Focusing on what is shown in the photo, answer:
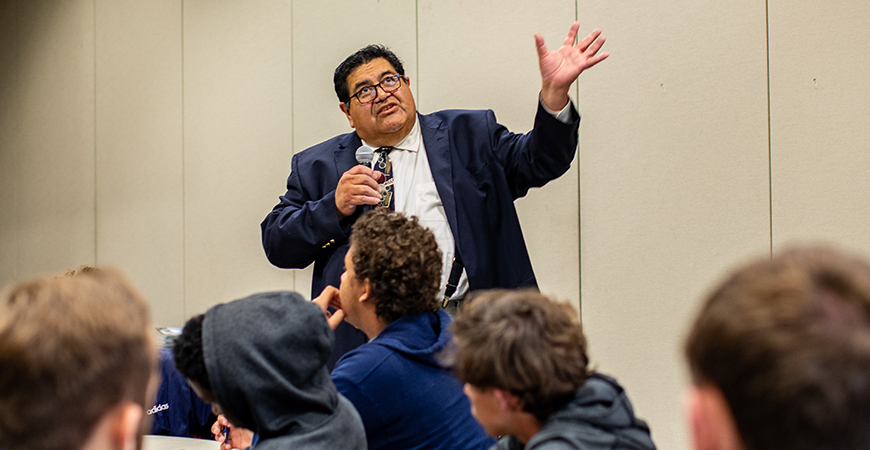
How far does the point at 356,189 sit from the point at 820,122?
1666mm

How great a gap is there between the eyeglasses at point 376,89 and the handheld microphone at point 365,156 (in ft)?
0.53

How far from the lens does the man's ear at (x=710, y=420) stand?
0.62 m

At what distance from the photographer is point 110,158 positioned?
193 inches

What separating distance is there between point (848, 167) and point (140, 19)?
4.27m

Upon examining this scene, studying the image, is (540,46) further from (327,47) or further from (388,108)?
(327,47)

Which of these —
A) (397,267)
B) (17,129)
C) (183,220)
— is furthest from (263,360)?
(17,129)

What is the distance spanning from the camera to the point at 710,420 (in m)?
0.64

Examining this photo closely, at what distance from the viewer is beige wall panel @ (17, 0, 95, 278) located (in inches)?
200

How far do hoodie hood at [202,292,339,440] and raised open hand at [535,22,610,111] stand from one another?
45.8 inches

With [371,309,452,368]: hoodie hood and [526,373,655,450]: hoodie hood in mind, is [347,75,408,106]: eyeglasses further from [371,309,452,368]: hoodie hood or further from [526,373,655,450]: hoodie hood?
[526,373,655,450]: hoodie hood

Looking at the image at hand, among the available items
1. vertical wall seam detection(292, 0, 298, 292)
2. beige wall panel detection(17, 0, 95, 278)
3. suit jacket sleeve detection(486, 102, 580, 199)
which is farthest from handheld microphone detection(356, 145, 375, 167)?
beige wall panel detection(17, 0, 95, 278)

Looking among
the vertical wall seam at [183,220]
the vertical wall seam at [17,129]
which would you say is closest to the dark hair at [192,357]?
the vertical wall seam at [183,220]

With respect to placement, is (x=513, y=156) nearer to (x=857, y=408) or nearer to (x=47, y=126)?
(x=857, y=408)

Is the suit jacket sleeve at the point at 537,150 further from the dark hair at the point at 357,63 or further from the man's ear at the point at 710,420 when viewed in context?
the man's ear at the point at 710,420
